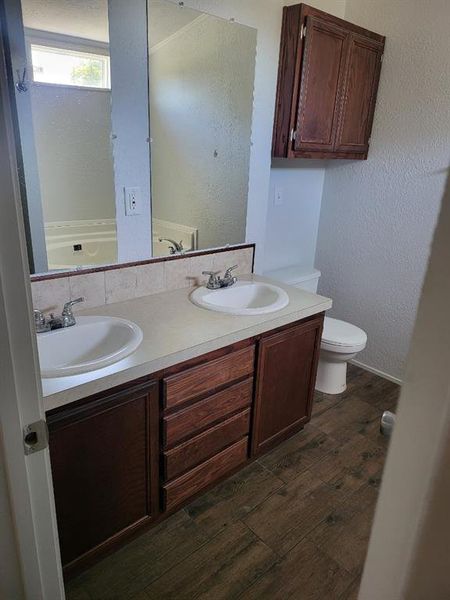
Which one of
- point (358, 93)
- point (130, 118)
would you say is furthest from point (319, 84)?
point (130, 118)

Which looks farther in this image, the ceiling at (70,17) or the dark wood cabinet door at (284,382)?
the dark wood cabinet door at (284,382)

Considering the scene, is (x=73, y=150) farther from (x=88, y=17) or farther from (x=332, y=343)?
(x=332, y=343)

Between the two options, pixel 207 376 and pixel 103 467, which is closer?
pixel 103 467

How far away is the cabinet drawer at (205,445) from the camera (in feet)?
5.19

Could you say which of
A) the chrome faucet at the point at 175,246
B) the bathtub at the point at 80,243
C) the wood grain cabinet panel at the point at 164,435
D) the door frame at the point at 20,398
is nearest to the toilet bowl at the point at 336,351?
the wood grain cabinet panel at the point at 164,435

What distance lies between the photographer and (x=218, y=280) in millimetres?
2053

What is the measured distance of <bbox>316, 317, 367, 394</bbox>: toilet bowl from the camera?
2.42 m

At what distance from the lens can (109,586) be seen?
1.44 m

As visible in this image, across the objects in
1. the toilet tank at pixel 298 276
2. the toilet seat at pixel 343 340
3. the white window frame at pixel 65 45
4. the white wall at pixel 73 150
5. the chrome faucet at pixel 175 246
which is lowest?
the toilet seat at pixel 343 340

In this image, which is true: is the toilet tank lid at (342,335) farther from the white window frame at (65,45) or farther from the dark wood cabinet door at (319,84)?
the white window frame at (65,45)

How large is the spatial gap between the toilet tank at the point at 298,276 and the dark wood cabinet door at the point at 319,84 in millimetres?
820

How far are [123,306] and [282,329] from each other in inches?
28.2

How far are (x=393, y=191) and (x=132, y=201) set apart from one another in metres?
1.69

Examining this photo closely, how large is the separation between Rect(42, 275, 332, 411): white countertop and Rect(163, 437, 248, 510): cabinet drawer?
55 cm
